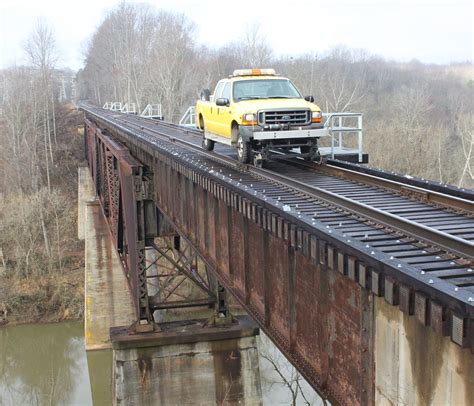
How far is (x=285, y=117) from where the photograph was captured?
11680 millimetres

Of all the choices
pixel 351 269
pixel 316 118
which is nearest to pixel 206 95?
pixel 316 118

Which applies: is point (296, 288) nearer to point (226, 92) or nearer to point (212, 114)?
point (226, 92)

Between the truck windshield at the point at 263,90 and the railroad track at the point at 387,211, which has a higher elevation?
the truck windshield at the point at 263,90

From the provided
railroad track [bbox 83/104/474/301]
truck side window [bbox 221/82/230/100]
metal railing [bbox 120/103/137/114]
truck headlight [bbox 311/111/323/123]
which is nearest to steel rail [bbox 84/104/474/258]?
railroad track [bbox 83/104/474/301]

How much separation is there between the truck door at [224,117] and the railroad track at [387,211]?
4.51 feet

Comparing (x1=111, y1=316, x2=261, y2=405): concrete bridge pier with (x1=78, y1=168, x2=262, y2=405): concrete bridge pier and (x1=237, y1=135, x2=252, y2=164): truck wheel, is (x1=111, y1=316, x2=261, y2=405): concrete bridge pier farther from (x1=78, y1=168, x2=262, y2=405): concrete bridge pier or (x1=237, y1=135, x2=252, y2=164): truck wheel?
(x1=237, y1=135, x2=252, y2=164): truck wheel

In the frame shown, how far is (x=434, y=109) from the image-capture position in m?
63.4

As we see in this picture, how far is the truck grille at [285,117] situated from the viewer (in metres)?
11.5

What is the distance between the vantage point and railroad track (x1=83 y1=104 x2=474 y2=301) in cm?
464

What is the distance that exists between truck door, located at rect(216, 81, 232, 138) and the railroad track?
54.1 inches

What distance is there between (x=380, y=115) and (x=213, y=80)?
20274 millimetres

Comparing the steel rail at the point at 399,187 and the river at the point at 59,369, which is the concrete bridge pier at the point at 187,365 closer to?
the steel rail at the point at 399,187

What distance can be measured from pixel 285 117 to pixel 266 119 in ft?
1.30

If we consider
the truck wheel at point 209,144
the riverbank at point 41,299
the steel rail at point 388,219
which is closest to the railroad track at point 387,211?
the steel rail at point 388,219
